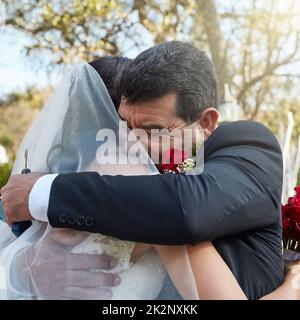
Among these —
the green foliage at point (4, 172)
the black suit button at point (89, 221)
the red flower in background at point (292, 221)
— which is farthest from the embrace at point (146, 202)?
the green foliage at point (4, 172)

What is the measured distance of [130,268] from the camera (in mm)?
1540

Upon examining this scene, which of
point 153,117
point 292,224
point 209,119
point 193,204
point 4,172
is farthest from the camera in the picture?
point 4,172

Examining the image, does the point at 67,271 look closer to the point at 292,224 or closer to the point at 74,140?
the point at 74,140

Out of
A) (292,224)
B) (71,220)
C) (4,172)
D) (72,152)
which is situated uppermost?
(72,152)

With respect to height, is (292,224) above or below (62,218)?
below

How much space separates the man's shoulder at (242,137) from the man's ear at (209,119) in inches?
8.0

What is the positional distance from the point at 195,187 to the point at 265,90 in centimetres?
1045

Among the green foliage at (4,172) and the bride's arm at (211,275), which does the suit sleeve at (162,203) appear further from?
the green foliage at (4,172)

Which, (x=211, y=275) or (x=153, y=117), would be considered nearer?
(x=211, y=275)

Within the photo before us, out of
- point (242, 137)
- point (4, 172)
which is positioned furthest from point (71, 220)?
point (4, 172)

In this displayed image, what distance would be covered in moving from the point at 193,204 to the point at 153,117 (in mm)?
445

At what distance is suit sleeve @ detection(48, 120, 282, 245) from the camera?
54.8 inches
